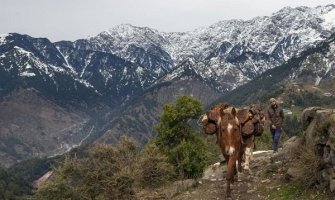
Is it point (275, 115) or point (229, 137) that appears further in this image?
→ point (275, 115)

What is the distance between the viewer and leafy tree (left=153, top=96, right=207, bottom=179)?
56.7 meters

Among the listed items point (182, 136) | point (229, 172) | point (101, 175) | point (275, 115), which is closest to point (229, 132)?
point (229, 172)

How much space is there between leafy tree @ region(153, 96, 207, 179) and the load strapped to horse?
109 ft

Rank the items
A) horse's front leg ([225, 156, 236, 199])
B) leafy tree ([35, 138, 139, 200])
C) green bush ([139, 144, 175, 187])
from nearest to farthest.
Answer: horse's front leg ([225, 156, 236, 199]) < leafy tree ([35, 138, 139, 200]) < green bush ([139, 144, 175, 187])

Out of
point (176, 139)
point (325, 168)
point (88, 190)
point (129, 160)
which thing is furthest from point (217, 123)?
point (176, 139)

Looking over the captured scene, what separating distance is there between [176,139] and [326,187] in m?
40.2

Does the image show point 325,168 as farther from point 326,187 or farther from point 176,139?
point 176,139

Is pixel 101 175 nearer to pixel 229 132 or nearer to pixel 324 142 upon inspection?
pixel 229 132

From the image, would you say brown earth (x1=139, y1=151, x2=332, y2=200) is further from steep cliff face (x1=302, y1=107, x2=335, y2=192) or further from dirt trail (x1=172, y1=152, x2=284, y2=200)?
steep cliff face (x1=302, y1=107, x2=335, y2=192)

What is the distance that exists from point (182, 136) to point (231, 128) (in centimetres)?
3828

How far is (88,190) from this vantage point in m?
40.9

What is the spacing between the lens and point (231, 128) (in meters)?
20.6

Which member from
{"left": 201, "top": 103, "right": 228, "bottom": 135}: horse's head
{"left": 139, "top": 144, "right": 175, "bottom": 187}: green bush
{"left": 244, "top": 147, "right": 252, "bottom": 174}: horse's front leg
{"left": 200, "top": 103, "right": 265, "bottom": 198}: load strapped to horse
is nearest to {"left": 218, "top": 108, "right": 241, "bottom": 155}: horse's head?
{"left": 200, "top": 103, "right": 265, "bottom": 198}: load strapped to horse

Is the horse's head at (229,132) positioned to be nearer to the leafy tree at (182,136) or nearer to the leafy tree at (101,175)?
the leafy tree at (101,175)
